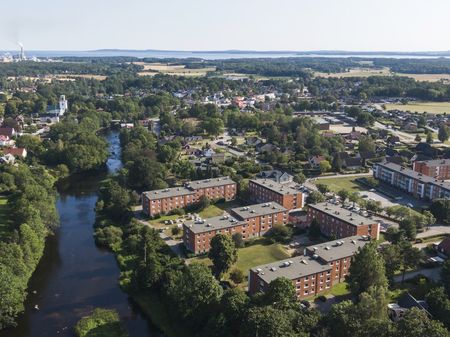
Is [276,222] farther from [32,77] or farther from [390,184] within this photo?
[32,77]

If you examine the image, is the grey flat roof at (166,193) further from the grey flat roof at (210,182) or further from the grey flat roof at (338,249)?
the grey flat roof at (338,249)

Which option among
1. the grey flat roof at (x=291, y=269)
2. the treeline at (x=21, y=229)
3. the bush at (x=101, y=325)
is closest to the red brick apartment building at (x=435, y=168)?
the grey flat roof at (x=291, y=269)

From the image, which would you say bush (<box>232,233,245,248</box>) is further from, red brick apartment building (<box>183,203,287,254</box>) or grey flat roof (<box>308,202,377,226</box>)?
grey flat roof (<box>308,202,377,226</box>)

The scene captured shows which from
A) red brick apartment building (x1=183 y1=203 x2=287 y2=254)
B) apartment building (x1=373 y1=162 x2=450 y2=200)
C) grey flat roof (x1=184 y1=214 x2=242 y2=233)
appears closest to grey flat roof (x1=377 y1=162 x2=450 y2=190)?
apartment building (x1=373 y1=162 x2=450 y2=200)

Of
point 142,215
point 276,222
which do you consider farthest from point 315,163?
point 142,215

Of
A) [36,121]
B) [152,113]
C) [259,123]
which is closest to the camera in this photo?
[259,123]

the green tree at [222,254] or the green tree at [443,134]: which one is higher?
the green tree at [443,134]

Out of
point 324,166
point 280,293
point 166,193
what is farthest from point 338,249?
point 324,166
